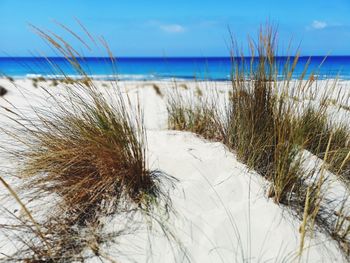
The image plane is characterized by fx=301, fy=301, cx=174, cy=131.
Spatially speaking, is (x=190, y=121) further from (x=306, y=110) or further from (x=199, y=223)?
(x=199, y=223)

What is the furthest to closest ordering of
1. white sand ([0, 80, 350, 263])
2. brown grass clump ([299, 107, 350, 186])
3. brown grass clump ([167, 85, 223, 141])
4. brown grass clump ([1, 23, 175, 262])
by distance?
brown grass clump ([167, 85, 223, 141]) → brown grass clump ([299, 107, 350, 186]) → brown grass clump ([1, 23, 175, 262]) → white sand ([0, 80, 350, 263])

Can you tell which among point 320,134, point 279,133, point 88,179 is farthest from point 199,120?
point 88,179

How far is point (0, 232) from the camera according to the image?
1.49m

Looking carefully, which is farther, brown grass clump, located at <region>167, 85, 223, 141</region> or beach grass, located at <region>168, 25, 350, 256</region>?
brown grass clump, located at <region>167, 85, 223, 141</region>

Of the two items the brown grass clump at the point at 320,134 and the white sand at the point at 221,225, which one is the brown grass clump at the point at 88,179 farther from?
the brown grass clump at the point at 320,134

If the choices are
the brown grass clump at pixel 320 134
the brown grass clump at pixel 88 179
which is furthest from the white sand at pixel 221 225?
the brown grass clump at pixel 320 134

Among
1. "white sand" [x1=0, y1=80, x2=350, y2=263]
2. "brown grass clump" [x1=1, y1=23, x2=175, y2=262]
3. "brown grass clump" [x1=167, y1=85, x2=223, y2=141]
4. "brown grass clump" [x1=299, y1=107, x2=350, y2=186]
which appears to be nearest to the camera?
"white sand" [x1=0, y1=80, x2=350, y2=263]

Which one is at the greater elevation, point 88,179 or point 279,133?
point 279,133

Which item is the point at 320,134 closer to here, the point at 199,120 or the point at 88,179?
the point at 199,120

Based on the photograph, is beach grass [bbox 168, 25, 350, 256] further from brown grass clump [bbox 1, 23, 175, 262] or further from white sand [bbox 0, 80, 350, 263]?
brown grass clump [bbox 1, 23, 175, 262]

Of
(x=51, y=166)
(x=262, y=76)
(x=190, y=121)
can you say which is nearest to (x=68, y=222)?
(x=51, y=166)

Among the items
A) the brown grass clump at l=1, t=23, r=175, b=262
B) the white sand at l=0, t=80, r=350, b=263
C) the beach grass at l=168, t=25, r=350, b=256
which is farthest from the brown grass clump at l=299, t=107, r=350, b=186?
the brown grass clump at l=1, t=23, r=175, b=262

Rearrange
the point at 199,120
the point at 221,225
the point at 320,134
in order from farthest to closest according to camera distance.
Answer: the point at 199,120 < the point at 320,134 < the point at 221,225

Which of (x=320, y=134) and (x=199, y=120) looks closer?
(x=320, y=134)
